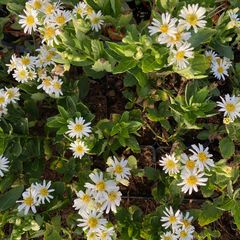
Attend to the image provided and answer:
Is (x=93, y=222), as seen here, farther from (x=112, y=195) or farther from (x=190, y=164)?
(x=190, y=164)

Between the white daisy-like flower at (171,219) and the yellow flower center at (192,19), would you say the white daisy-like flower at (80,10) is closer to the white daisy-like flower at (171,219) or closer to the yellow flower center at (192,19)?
the yellow flower center at (192,19)

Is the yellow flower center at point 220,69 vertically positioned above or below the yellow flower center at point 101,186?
above

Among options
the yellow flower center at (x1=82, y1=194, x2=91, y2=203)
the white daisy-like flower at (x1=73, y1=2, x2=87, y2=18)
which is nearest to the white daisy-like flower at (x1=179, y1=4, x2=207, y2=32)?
the white daisy-like flower at (x1=73, y1=2, x2=87, y2=18)

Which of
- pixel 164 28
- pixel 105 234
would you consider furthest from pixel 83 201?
pixel 164 28

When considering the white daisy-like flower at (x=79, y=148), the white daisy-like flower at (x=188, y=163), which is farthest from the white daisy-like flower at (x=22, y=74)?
the white daisy-like flower at (x=188, y=163)

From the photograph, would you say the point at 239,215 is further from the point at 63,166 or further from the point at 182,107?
Result: the point at 63,166

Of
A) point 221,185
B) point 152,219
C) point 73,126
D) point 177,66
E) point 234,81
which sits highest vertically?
point 234,81

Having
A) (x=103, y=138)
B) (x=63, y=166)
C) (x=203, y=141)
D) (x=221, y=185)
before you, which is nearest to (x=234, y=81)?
(x=203, y=141)
